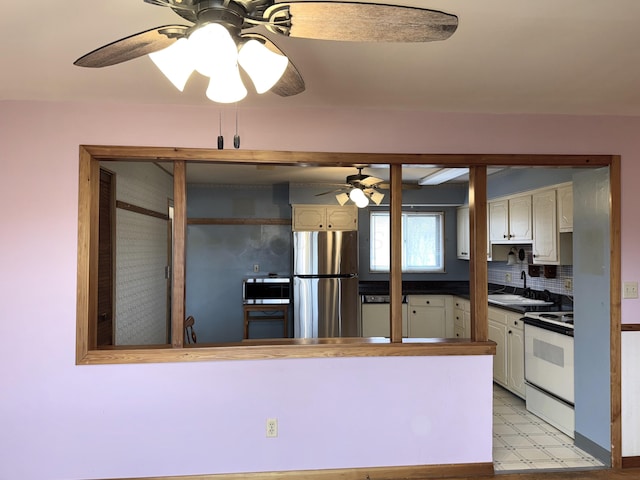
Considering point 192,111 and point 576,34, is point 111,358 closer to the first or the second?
point 192,111

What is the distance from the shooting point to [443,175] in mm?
4660

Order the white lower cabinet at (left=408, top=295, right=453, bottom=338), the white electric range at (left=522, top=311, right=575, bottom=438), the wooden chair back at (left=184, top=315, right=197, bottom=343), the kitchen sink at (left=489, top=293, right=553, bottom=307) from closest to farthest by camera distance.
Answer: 1. the wooden chair back at (left=184, top=315, right=197, bottom=343)
2. the white electric range at (left=522, top=311, right=575, bottom=438)
3. the kitchen sink at (left=489, top=293, right=553, bottom=307)
4. the white lower cabinet at (left=408, top=295, right=453, bottom=338)

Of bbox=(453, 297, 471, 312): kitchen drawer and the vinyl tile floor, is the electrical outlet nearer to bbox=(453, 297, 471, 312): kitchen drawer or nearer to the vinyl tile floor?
the vinyl tile floor

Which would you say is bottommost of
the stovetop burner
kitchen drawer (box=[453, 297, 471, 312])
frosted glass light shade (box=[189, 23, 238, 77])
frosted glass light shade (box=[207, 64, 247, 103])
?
kitchen drawer (box=[453, 297, 471, 312])

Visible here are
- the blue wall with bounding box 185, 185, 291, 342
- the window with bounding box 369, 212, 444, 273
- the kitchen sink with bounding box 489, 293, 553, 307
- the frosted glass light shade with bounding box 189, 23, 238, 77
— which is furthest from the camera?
the window with bounding box 369, 212, 444, 273

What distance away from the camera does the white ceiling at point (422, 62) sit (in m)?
1.59

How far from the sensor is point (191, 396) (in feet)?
8.45

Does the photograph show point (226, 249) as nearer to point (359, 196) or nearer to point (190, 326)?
point (359, 196)

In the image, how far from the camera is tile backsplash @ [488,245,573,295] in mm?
4305

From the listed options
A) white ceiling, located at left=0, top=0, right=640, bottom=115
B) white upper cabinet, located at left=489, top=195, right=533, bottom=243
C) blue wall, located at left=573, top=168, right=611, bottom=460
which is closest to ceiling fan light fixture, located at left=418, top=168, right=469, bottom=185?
white upper cabinet, located at left=489, top=195, right=533, bottom=243

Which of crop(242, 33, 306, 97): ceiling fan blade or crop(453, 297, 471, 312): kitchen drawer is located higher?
crop(242, 33, 306, 97): ceiling fan blade

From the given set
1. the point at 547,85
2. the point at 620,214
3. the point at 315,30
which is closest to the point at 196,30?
the point at 315,30

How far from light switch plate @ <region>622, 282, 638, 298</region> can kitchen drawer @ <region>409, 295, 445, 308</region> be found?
2.75 meters

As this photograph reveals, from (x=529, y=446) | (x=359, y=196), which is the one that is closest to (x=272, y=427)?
(x=529, y=446)
